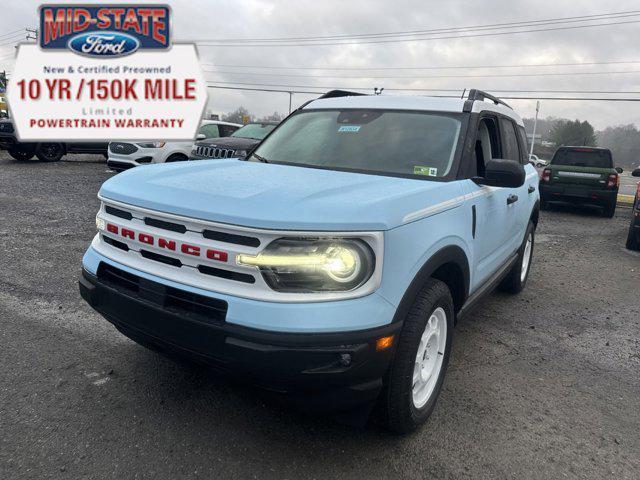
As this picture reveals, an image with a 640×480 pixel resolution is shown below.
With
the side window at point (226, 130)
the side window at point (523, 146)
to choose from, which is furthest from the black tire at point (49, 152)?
the side window at point (523, 146)

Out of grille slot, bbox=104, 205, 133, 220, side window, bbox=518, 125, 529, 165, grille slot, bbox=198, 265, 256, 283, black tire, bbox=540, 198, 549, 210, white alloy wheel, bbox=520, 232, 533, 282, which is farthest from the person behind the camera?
black tire, bbox=540, 198, 549, 210

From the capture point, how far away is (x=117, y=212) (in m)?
2.66

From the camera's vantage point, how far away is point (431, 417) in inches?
116

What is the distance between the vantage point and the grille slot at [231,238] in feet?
6.96

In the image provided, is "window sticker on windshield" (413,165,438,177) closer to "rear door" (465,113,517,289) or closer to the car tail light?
"rear door" (465,113,517,289)

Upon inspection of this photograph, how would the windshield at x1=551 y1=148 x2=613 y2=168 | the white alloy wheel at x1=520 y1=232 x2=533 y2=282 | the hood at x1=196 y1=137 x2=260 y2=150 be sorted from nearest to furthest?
the white alloy wheel at x1=520 y1=232 x2=533 y2=282
the hood at x1=196 y1=137 x2=260 y2=150
the windshield at x1=551 y1=148 x2=613 y2=168

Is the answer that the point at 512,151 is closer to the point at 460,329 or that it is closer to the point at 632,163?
the point at 460,329

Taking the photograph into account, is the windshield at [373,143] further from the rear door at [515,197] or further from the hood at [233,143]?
the hood at [233,143]

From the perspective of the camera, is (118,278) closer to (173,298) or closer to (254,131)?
(173,298)

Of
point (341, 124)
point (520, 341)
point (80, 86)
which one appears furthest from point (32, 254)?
point (80, 86)

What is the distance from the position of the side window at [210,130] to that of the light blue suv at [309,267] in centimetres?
989

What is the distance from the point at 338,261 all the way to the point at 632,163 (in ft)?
397

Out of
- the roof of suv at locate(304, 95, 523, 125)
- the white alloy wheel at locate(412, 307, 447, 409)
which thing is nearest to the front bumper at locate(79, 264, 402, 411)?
the white alloy wheel at locate(412, 307, 447, 409)

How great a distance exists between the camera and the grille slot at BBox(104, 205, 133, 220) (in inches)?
101
